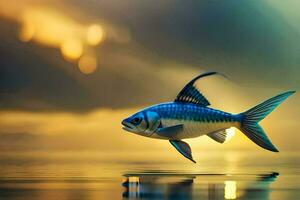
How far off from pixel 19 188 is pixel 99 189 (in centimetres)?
51

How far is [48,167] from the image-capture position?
4.91 m

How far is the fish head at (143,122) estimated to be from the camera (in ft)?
12.8

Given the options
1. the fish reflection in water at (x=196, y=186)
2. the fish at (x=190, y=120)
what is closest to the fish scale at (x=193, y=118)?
the fish at (x=190, y=120)

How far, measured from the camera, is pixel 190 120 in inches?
156

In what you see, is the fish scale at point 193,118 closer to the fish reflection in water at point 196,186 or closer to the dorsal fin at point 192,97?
the dorsal fin at point 192,97

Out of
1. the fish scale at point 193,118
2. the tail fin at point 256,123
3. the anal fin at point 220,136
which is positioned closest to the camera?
the tail fin at point 256,123

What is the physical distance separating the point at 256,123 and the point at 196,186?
66 centimetres

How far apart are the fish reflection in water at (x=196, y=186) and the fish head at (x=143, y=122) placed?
330mm

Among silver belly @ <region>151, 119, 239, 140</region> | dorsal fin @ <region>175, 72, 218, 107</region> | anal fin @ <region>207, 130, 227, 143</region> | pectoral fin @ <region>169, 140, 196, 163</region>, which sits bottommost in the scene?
pectoral fin @ <region>169, 140, 196, 163</region>

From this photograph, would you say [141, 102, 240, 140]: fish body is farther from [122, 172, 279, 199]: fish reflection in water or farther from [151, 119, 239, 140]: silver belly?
[122, 172, 279, 199]: fish reflection in water

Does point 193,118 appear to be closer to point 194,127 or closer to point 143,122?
point 194,127

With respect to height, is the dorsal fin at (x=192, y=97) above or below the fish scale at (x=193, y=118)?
above

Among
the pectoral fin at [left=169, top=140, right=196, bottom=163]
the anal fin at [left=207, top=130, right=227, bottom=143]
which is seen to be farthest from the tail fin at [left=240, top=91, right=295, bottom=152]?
the pectoral fin at [left=169, top=140, right=196, bottom=163]

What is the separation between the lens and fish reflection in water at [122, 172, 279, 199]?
3164mm
